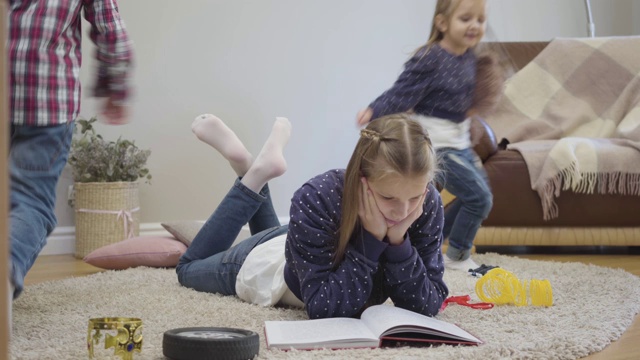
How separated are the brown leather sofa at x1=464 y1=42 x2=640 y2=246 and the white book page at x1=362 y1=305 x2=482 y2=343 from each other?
1792 mm

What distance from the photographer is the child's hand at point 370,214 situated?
60.5 inches

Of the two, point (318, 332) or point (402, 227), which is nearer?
point (318, 332)

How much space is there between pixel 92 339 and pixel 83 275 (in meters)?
1.37

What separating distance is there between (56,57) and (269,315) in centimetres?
67

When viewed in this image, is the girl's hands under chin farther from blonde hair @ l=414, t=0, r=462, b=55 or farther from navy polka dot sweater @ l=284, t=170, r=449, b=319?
blonde hair @ l=414, t=0, r=462, b=55

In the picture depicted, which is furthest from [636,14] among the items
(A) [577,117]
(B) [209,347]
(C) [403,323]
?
(B) [209,347]

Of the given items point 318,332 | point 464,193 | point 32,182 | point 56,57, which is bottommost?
point 464,193

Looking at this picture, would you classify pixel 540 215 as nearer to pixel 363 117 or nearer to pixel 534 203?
pixel 534 203

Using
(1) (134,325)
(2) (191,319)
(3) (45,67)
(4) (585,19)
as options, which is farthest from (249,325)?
(4) (585,19)

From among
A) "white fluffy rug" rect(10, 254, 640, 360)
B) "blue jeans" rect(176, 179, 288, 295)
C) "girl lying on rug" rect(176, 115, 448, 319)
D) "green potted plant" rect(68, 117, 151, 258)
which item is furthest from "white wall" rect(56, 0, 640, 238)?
"girl lying on rug" rect(176, 115, 448, 319)

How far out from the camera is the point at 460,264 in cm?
270

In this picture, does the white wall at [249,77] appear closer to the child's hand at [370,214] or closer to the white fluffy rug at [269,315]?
the white fluffy rug at [269,315]

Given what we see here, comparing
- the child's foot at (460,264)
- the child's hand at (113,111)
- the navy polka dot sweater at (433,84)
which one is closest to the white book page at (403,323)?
the child's hand at (113,111)

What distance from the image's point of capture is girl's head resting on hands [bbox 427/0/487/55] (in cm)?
249
